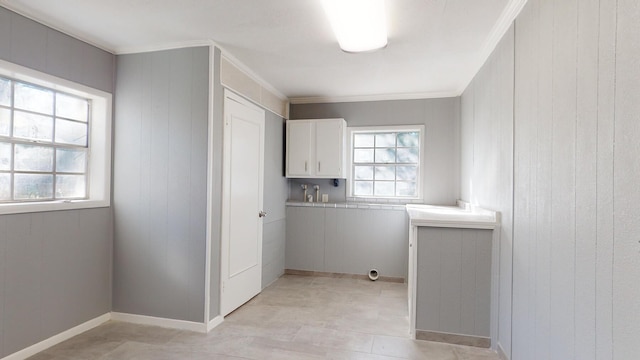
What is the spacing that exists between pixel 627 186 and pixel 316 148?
3537 millimetres

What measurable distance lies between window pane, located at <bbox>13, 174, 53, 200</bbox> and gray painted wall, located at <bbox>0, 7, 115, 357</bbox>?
0.66 ft

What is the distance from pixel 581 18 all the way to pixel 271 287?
3825 mm

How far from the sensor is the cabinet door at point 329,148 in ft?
14.1

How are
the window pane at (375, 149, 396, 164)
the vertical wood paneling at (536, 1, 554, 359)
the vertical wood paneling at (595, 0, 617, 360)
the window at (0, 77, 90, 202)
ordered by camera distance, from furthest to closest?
the window pane at (375, 149, 396, 164), the window at (0, 77, 90, 202), the vertical wood paneling at (536, 1, 554, 359), the vertical wood paneling at (595, 0, 617, 360)

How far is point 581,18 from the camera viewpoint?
4.40 ft

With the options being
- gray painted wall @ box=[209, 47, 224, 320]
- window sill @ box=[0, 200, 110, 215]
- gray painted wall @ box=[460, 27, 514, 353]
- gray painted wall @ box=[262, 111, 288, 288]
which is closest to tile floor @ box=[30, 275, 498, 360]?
gray painted wall @ box=[209, 47, 224, 320]

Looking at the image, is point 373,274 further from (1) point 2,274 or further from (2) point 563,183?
(1) point 2,274

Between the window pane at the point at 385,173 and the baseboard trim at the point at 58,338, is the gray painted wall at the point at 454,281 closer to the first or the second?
the window pane at the point at 385,173

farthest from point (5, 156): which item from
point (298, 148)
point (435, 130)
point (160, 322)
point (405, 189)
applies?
point (435, 130)

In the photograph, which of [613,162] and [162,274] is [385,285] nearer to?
[162,274]

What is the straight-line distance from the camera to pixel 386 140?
4.54 metres

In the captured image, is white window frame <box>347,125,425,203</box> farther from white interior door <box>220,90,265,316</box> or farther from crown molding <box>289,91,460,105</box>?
white interior door <box>220,90,265,316</box>

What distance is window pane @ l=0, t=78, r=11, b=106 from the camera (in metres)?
2.23

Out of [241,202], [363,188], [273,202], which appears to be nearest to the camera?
[241,202]
